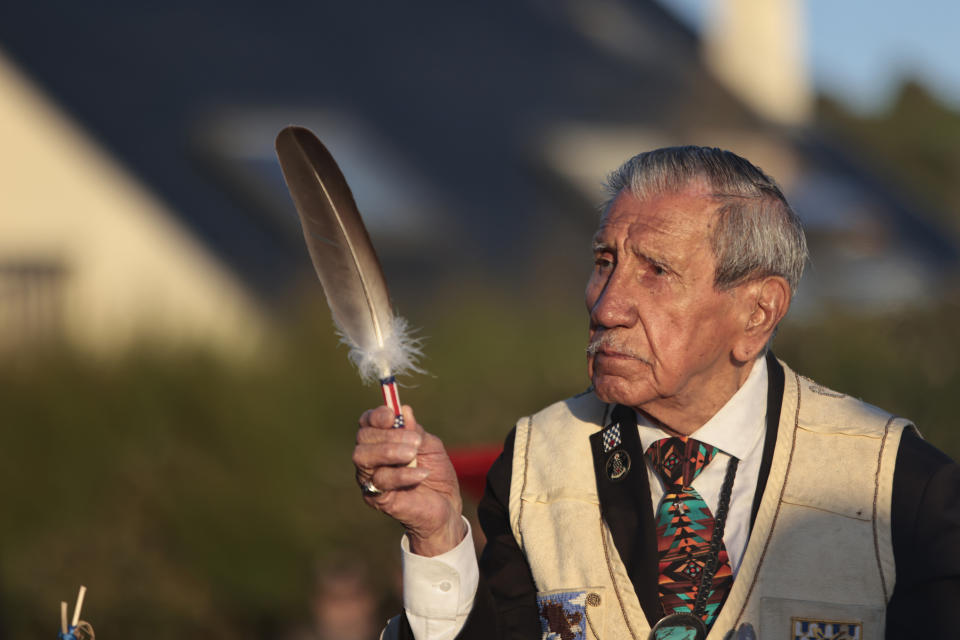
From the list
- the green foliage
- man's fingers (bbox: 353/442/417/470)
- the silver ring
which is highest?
the green foliage

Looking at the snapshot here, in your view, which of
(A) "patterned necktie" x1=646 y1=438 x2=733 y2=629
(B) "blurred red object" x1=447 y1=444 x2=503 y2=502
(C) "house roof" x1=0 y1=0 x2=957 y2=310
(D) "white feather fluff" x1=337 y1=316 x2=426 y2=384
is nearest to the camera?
(D) "white feather fluff" x1=337 y1=316 x2=426 y2=384

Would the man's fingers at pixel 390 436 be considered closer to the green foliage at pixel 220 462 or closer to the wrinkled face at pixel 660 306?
the wrinkled face at pixel 660 306

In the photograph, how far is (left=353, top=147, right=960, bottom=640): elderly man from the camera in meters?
2.96

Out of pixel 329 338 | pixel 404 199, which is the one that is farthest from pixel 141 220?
pixel 329 338

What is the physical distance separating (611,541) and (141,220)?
1133 cm

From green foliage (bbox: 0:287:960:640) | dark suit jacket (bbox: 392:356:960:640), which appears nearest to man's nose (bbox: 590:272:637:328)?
dark suit jacket (bbox: 392:356:960:640)

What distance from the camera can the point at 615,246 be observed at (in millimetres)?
3248

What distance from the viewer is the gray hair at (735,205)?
318 cm

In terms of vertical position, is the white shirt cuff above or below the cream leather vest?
below

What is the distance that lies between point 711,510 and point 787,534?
212 millimetres

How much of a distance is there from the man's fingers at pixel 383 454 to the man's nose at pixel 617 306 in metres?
0.67

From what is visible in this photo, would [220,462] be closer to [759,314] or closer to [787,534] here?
[759,314]

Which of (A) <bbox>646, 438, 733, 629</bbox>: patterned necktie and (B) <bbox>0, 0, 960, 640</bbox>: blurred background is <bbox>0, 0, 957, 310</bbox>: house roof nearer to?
(B) <bbox>0, 0, 960, 640</bbox>: blurred background

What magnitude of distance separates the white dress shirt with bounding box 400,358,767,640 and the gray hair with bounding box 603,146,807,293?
320 mm
